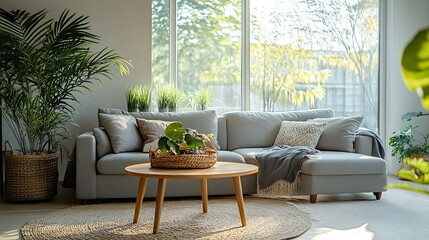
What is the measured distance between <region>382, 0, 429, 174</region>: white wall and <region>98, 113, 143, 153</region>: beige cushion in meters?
3.05

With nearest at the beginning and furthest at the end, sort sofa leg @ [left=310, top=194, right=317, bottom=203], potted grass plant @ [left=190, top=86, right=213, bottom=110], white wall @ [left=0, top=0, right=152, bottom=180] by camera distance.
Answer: sofa leg @ [left=310, top=194, right=317, bottom=203] → white wall @ [left=0, top=0, right=152, bottom=180] → potted grass plant @ [left=190, top=86, right=213, bottom=110]

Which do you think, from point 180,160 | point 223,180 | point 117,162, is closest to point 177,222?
Answer: point 180,160

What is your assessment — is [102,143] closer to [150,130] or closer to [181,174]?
[150,130]

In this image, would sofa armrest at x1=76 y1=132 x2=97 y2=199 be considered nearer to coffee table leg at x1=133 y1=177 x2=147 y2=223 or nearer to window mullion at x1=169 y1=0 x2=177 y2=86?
coffee table leg at x1=133 y1=177 x2=147 y2=223

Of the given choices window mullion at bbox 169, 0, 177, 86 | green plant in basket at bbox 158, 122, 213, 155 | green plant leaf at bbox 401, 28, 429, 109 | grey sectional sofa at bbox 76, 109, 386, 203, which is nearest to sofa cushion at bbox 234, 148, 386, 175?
grey sectional sofa at bbox 76, 109, 386, 203

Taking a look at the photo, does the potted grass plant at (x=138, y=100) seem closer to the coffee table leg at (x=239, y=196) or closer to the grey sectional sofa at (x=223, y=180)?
the grey sectional sofa at (x=223, y=180)

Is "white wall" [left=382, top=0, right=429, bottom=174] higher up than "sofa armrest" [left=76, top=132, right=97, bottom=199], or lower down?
higher up

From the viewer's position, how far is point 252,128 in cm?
551

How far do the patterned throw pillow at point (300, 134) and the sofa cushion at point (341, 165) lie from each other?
0.44m

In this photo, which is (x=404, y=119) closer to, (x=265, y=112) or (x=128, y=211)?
(x=265, y=112)

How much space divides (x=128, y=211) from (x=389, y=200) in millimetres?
2218

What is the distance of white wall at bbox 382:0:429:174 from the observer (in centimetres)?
632

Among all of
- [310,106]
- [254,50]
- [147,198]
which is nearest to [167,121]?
[147,198]

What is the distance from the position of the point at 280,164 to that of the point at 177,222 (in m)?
1.30
